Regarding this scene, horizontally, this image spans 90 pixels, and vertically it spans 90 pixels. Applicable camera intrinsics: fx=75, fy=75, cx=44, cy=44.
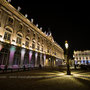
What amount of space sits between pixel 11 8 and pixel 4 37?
7920 millimetres

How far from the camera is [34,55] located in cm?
2636

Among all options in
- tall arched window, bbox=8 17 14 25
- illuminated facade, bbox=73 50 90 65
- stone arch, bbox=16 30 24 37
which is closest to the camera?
tall arched window, bbox=8 17 14 25

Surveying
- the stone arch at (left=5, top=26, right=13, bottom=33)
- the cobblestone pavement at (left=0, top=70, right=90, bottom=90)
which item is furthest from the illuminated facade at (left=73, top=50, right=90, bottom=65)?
the cobblestone pavement at (left=0, top=70, right=90, bottom=90)

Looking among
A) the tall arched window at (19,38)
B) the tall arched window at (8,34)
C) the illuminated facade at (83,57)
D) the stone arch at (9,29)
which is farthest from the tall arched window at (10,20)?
the illuminated facade at (83,57)

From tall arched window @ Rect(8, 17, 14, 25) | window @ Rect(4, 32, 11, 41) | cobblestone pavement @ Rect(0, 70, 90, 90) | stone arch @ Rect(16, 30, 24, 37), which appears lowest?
cobblestone pavement @ Rect(0, 70, 90, 90)

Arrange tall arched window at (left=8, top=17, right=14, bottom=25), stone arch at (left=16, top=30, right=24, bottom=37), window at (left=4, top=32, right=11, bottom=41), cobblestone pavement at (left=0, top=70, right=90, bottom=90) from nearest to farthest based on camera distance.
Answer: cobblestone pavement at (left=0, top=70, right=90, bottom=90), window at (left=4, top=32, right=11, bottom=41), tall arched window at (left=8, top=17, right=14, bottom=25), stone arch at (left=16, top=30, right=24, bottom=37)

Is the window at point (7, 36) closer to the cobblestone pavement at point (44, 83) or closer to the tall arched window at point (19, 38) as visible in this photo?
the tall arched window at point (19, 38)

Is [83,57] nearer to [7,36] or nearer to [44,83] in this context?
[7,36]

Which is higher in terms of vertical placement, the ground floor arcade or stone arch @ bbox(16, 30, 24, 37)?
stone arch @ bbox(16, 30, 24, 37)

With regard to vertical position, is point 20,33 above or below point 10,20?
below

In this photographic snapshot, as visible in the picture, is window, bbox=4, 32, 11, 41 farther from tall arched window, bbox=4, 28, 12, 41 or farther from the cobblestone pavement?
the cobblestone pavement

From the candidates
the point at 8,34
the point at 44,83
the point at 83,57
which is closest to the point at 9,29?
the point at 8,34

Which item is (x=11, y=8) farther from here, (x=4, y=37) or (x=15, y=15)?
(x=4, y=37)

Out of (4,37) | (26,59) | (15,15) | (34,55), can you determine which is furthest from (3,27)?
(34,55)
